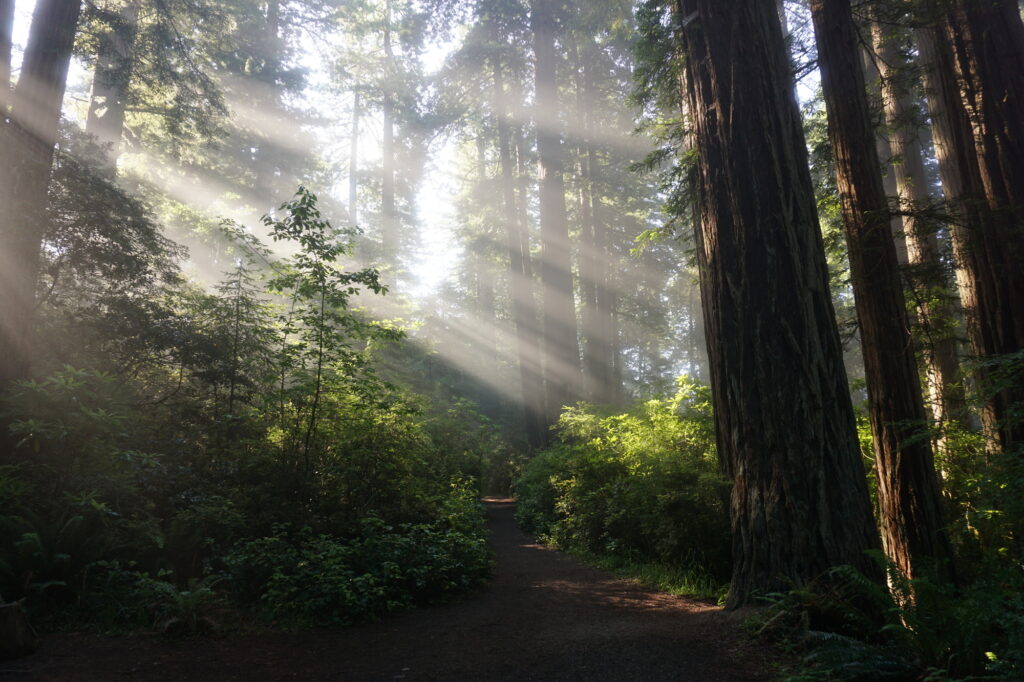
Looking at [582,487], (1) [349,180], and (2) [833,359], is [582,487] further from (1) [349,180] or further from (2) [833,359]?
(1) [349,180]

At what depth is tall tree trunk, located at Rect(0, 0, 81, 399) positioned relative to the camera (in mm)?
7773

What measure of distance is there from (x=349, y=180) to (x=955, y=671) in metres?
33.4

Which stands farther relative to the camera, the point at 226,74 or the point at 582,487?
the point at 226,74

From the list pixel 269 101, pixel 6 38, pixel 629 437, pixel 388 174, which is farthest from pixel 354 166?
pixel 629 437

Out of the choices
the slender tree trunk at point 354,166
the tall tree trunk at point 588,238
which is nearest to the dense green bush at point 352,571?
the tall tree trunk at point 588,238

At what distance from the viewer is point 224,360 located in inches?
365

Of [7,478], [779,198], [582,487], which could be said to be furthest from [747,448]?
[7,478]

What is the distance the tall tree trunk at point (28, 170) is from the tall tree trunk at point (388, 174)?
17.4 meters

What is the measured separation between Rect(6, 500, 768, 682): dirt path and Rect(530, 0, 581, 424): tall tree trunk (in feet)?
45.2

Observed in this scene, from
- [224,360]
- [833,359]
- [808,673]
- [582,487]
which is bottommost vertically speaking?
[808,673]

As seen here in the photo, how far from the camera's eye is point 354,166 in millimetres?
32094

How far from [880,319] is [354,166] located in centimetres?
3079

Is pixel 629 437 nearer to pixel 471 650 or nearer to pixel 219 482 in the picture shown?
pixel 471 650

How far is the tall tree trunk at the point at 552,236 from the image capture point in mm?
19531
